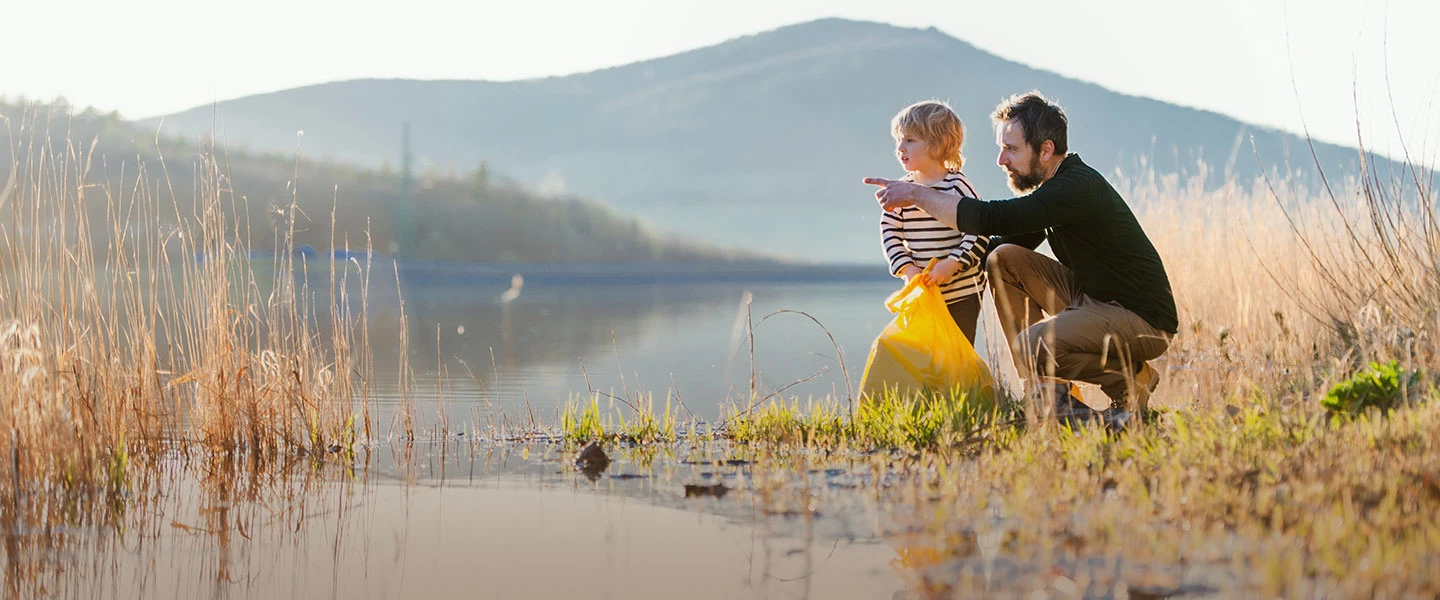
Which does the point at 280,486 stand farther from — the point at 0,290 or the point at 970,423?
the point at 970,423

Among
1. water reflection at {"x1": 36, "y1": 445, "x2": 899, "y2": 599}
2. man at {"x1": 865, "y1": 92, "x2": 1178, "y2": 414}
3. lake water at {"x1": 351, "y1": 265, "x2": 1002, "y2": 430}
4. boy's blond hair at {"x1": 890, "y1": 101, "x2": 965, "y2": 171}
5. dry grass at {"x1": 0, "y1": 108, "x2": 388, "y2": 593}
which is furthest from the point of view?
lake water at {"x1": 351, "y1": 265, "x2": 1002, "y2": 430}

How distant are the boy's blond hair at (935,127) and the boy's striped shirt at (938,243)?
92 millimetres

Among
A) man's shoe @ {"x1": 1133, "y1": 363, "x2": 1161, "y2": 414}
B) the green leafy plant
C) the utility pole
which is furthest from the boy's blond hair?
the utility pole

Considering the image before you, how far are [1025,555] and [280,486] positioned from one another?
2.05 m

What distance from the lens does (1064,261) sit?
4031 millimetres

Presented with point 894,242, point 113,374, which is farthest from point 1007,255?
point 113,374

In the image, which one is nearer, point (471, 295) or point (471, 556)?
point (471, 556)

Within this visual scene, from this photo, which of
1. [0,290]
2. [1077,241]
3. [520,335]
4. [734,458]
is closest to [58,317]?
[0,290]

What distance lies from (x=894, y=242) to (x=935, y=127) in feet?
1.31

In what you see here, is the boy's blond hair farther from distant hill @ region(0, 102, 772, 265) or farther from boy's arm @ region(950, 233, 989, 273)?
distant hill @ region(0, 102, 772, 265)

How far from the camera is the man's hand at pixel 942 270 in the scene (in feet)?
12.5

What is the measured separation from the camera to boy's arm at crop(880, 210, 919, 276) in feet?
13.0

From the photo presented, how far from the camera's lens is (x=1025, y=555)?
2330mm

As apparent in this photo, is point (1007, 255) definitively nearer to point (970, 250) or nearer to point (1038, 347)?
point (970, 250)
